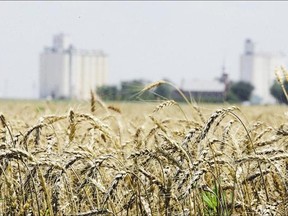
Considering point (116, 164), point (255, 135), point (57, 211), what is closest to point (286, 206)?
point (116, 164)

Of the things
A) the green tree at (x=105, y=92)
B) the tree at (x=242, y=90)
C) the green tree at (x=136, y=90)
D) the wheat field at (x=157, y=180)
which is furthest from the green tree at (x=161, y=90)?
the tree at (x=242, y=90)

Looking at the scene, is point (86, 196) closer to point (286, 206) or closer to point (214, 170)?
point (214, 170)

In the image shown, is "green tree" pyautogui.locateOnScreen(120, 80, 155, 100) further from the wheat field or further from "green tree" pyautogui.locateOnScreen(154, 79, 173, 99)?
the wheat field

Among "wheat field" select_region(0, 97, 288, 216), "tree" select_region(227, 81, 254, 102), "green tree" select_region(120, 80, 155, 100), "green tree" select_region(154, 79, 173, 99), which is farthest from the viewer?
"tree" select_region(227, 81, 254, 102)

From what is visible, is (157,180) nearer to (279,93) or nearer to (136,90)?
(136,90)

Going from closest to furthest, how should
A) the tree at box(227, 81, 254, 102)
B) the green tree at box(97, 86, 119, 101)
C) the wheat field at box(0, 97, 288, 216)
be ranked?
the wheat field at box(0, 97, 288, 216)
the green tree at box(97, 86, 119, 101)
the tree at box(227, 81, 254, 102)

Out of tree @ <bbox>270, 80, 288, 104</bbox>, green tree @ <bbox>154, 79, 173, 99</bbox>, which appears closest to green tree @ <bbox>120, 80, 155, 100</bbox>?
green tree @ <bbox>154, 79, 173, 99</bbox>

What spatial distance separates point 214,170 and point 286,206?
339mm

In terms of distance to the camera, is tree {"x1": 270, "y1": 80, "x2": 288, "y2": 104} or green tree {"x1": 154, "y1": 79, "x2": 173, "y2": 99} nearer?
green tree {"x1": 154, "y1": 79, "x2": 173, "y2": 99}

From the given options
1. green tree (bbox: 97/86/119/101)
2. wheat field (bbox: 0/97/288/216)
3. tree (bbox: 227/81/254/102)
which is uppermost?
green tree (bbox: 97/86/119/101)

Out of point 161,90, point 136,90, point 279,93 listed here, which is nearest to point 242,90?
point 161,90

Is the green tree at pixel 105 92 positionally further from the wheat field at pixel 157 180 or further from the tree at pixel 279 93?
the wheat field at pixel 157 180

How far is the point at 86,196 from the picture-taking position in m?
3.27

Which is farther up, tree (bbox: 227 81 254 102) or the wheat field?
the wheat field
